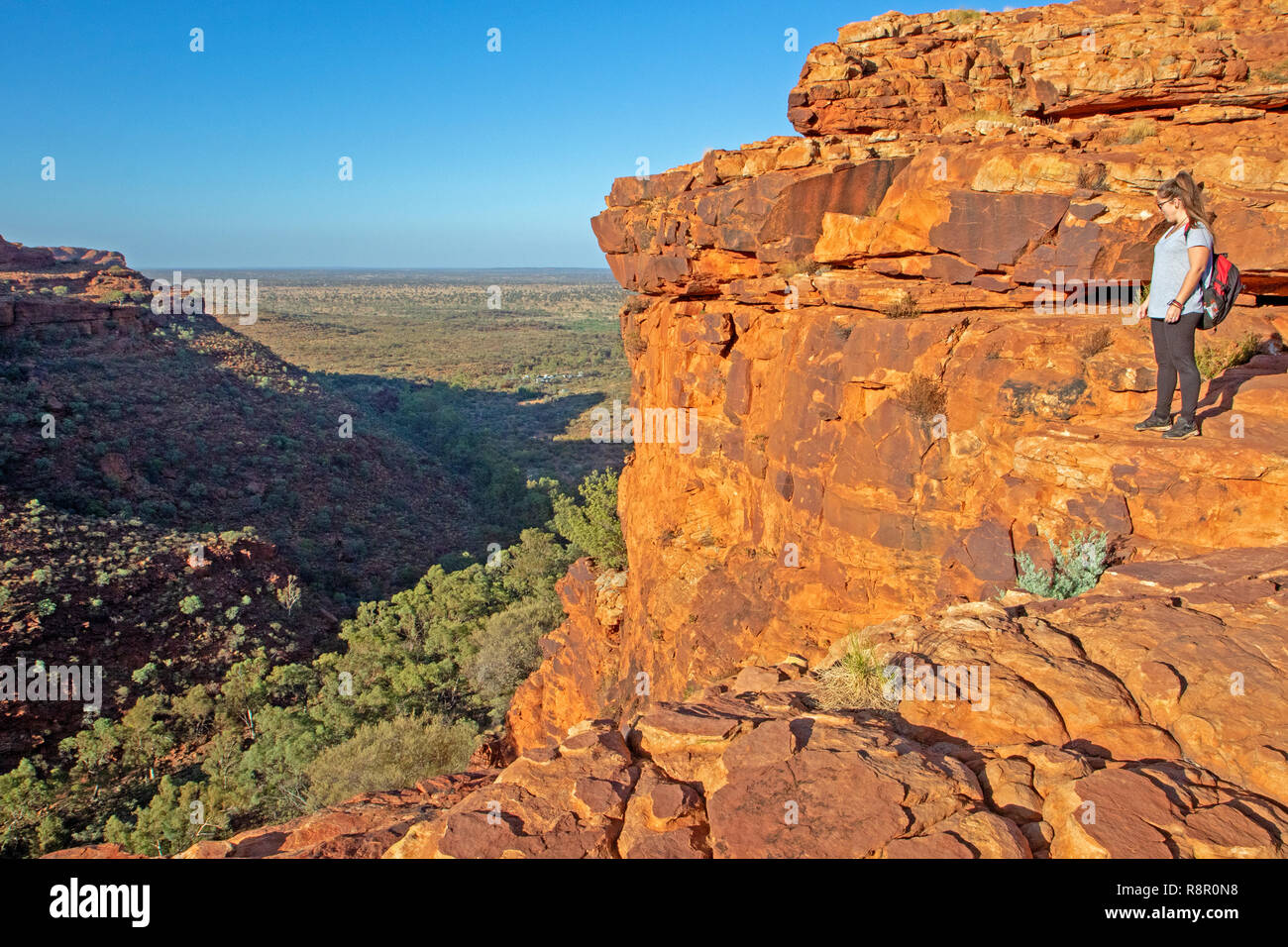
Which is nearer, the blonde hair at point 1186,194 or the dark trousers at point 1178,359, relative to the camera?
the blonde hair at point 1186,194

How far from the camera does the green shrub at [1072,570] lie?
19.7ft

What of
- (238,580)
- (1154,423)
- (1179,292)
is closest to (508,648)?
(238,580)

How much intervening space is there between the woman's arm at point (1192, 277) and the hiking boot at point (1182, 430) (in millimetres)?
1025

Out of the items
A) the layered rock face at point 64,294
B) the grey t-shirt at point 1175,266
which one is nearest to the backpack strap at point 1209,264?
the grey t-shirt at point 1175,266

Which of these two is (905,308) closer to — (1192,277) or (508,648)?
(1192,277)

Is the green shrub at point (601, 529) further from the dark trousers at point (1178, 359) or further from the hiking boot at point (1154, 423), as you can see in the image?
the dark trousers at point (1178, 359)

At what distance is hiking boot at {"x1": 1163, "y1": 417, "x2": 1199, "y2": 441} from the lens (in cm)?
624

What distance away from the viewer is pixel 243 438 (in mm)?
30156

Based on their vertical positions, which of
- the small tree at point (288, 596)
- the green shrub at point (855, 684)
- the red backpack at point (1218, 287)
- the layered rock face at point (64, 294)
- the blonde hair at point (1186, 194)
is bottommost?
the small tree at point (288, 596)

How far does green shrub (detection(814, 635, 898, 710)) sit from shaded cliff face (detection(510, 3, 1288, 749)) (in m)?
2.98

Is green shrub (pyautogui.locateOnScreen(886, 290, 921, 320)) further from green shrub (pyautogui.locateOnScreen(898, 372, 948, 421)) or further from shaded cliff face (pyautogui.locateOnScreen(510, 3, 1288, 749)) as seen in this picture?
green shrub (pyautogui.locateOnScreen(898, 372, 948, 421))

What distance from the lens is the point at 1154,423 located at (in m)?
6.51

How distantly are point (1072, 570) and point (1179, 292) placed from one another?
8.10ft

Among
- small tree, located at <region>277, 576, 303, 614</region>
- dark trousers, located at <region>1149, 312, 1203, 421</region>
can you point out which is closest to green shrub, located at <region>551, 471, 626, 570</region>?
small tree, located at <region>277, 576, 303, 614</region>
